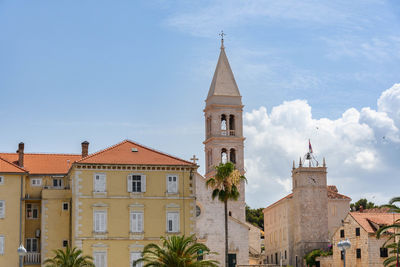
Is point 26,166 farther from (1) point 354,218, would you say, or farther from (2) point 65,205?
(1) point 354,218

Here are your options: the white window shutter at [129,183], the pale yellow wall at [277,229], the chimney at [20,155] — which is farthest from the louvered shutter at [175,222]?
the pale yellow wall at [277,229]

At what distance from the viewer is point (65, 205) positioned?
7012 centimetres

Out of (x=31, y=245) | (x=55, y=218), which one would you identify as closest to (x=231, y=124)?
(x=55, y=218)

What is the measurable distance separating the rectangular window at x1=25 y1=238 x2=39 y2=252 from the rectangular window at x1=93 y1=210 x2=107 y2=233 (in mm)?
5941

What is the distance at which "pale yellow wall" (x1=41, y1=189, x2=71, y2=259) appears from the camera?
226ft

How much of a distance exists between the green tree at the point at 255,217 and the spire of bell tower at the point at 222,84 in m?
51.8

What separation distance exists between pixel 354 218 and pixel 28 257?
37853 millimetres

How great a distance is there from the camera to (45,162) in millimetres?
74375

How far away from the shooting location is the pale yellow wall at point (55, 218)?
69000mm

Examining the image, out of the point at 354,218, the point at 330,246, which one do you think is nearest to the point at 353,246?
the point at 354,218

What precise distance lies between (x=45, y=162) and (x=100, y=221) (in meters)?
9.79

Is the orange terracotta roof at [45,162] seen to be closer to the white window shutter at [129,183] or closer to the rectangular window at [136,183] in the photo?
the white window shutter at [129,183]

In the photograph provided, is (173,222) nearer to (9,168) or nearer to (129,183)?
(129,183)

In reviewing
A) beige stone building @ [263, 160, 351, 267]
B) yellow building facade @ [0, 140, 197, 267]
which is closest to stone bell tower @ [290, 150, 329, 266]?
beige stone building @ [263, 160, 351, 267]
